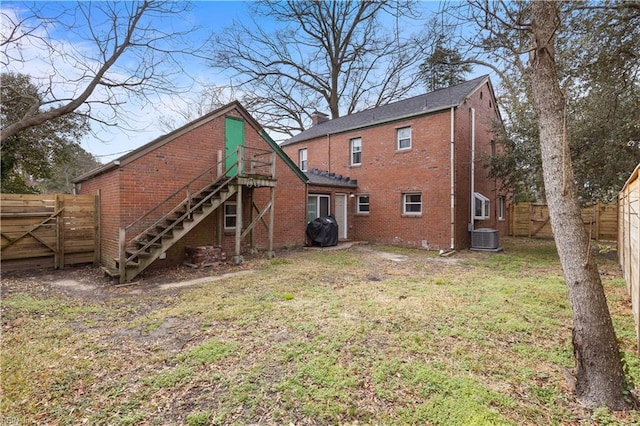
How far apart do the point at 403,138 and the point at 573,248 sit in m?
10.9

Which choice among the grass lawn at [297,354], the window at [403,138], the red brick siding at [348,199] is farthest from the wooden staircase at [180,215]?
the window at [403,138]

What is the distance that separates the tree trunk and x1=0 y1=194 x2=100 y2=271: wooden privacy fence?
10.9m

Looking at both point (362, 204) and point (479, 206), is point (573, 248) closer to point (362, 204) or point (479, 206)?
point (479, 206)

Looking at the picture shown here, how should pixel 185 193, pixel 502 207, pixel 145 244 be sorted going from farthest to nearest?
1. pixel 502 207
2. pixel 185 193
3. pixel 145 244

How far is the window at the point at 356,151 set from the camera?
1473cm

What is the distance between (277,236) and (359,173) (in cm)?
564

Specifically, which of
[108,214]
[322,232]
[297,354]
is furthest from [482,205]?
[108,214]

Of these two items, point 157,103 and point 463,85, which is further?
point 463,85

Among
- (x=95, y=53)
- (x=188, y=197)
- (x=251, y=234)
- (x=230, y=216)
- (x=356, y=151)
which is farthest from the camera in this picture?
(x=356, y=151)

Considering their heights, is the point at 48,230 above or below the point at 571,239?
below

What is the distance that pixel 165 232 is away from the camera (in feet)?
23.9

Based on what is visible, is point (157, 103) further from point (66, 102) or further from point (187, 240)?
point (187, 240)

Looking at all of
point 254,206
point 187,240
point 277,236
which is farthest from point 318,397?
point 277,236

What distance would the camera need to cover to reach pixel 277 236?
11539mm
